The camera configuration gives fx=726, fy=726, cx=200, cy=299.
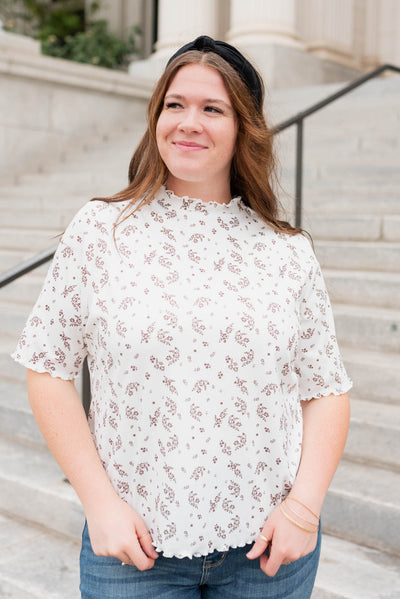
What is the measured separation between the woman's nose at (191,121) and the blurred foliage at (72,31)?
10.4 m

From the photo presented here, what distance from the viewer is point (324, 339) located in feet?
5.28

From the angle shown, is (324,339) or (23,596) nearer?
(324,339)

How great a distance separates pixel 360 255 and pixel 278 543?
11.6ft

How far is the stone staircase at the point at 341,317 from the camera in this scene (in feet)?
9.96

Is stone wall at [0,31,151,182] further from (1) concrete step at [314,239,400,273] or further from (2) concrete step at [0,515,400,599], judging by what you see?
(2) concrete step at [0,515,400,599]

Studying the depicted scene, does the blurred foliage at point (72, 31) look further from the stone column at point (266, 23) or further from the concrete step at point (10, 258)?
the concrete step at point (10, 258)

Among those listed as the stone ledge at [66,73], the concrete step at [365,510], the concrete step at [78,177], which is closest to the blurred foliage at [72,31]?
the stone ledge at [66,73]

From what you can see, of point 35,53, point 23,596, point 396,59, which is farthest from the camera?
point 396,59

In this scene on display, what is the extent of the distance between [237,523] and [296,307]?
1.51 ft

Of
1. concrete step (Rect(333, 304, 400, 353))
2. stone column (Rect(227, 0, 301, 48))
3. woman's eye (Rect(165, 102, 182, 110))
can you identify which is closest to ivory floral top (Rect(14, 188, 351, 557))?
woman's eye (Rect(165, 102, 182, 110))

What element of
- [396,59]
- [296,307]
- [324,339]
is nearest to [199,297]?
[296,307]

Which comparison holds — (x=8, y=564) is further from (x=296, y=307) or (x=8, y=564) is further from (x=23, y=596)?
(x=296, y=307)

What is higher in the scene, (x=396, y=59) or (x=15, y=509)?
(x=396, y=59)

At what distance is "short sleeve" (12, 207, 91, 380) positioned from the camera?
1.44 m
